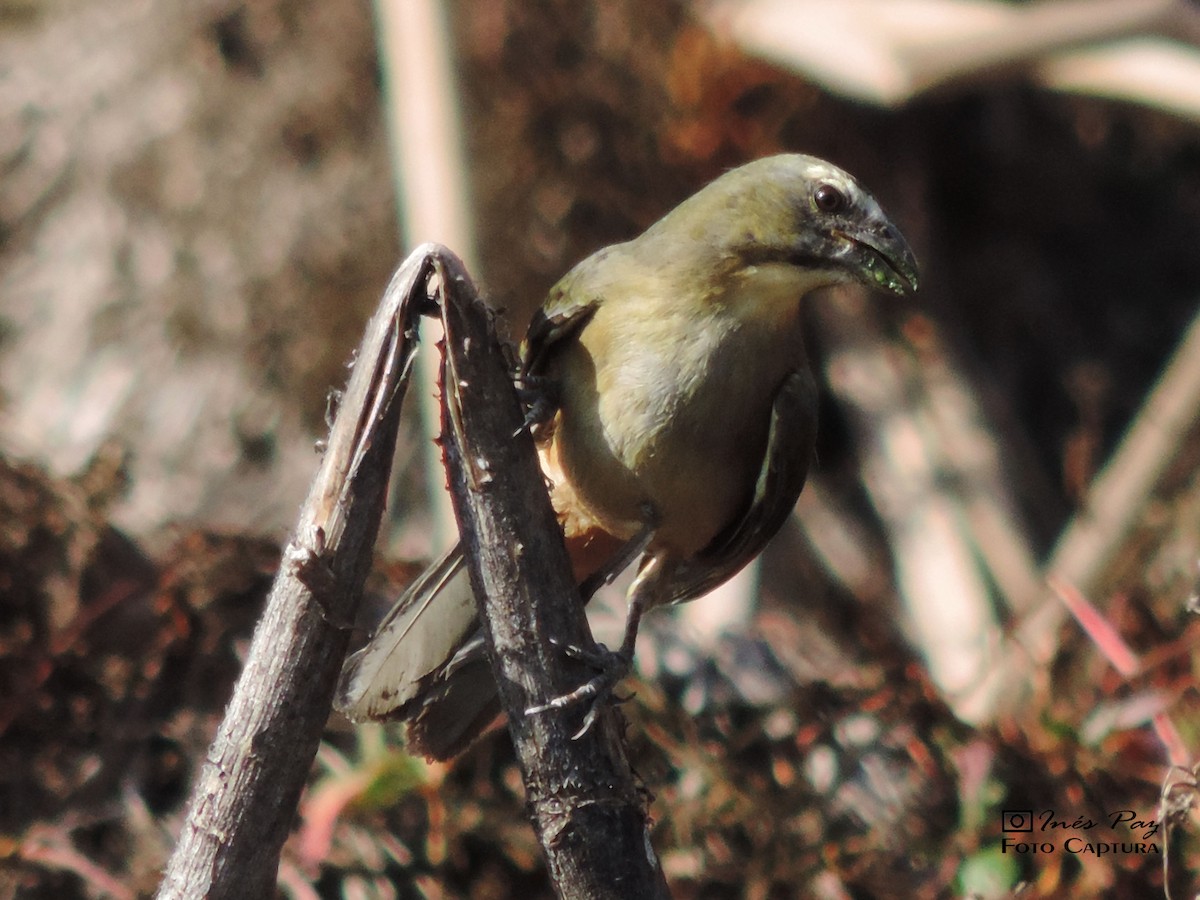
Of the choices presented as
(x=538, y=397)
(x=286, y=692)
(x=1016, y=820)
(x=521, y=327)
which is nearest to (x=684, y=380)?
(x=538, y=397)

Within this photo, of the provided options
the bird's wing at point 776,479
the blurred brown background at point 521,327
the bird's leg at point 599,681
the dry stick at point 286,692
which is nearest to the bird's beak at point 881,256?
the bird's wing at point 776,479

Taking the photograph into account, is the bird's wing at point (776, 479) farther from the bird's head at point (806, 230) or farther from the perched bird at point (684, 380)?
the bird's head at point (806, 230)

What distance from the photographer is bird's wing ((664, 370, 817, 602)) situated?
3.17m

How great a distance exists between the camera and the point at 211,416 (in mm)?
6129

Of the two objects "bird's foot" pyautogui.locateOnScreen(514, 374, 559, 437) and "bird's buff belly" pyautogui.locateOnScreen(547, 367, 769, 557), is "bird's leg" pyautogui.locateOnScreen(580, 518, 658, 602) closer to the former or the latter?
"bird's buff belly" pyautogui.locateOnScreen(547, 367, 769, 557)

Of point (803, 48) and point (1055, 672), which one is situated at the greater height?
point (803, 48)

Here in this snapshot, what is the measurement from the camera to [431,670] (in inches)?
113

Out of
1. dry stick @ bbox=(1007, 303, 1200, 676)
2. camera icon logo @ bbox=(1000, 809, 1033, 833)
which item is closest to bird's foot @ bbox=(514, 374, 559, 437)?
camera icon logo @ bbox=(1000, 809, 1033, 833)

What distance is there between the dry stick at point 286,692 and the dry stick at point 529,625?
17 centimetres

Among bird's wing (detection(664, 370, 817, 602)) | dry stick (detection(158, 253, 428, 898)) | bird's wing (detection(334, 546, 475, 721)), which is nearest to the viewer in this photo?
dry stick (detection(158, 253, 428, 898))

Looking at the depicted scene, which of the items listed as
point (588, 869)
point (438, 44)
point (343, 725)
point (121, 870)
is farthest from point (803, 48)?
point (588, 869)

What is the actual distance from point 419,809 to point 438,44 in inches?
109

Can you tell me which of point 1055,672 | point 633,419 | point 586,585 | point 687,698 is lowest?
point 1055,672

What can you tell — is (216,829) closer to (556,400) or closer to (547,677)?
(547,677)
